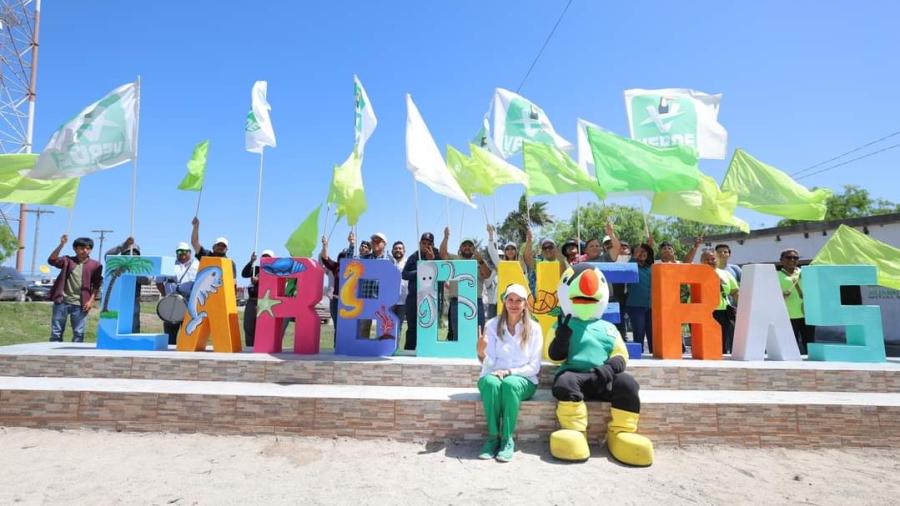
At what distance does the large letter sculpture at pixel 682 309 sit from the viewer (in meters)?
6.24

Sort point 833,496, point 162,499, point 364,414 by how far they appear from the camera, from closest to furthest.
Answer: point 162,499 < point 833,496 < point 364,414

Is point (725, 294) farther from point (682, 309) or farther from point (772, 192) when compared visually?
A: point (772, 192)

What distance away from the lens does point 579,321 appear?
4.77 meters

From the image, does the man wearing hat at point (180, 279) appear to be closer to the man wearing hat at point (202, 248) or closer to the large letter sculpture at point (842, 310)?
the man wearing hat at point (202, 248)

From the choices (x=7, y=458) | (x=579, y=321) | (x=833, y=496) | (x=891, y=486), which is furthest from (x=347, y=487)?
(x=891, y=486)

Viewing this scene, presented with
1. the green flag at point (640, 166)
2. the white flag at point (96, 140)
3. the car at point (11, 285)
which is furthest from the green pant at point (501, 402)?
the car at point (11, 285)

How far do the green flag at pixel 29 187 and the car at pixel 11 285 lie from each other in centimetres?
1884

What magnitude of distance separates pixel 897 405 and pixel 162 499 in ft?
22.4

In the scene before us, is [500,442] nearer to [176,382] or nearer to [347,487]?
[347,487]

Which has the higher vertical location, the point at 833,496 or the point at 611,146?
the point at 611,146

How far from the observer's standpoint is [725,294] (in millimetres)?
7234

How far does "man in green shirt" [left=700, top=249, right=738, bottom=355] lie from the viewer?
7.20 m

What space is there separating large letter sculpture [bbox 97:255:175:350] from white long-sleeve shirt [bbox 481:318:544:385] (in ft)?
16.1

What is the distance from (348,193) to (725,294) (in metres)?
6.04
